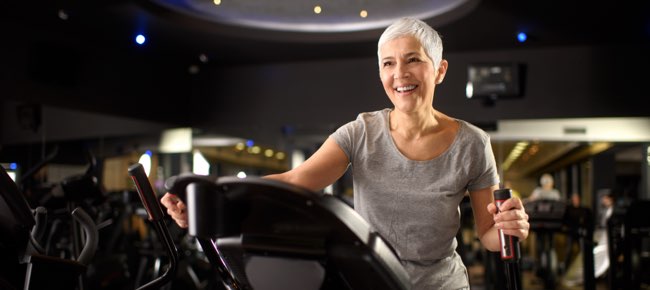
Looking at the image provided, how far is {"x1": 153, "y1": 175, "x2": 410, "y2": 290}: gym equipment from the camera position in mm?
974

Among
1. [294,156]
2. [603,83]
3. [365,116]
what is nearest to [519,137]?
[603,83]

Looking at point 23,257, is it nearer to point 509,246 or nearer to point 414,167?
point 414,167

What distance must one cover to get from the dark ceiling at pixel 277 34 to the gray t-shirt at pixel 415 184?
12.8ft

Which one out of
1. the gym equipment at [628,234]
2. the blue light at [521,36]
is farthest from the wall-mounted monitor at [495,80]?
the gym equipment at [628,234]

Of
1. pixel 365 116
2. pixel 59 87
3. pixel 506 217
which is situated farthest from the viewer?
pixel 59 87

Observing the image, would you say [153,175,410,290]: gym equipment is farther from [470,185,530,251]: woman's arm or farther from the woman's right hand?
[470,185,530,251]: woman's arm

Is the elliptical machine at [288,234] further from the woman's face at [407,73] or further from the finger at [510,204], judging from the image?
the woman's face at [407,73]

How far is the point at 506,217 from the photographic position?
1305mm

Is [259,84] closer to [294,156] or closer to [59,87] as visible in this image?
[294,156]

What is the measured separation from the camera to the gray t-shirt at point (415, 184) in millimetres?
1429

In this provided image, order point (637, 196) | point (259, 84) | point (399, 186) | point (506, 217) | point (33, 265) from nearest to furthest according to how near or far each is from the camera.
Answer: point (506, 217)
point (399, 186)
point (33, 265)
point (637, 196)
point (259, 84)

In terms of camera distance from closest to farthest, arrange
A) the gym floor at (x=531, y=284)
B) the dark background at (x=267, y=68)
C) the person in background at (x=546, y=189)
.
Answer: the dark background at (x=267, y=68), the gym floor at (x=531, y=284), the person in background at (x=546, y=189)

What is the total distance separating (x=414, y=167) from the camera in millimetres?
1463

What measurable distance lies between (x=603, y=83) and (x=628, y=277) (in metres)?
2.51
